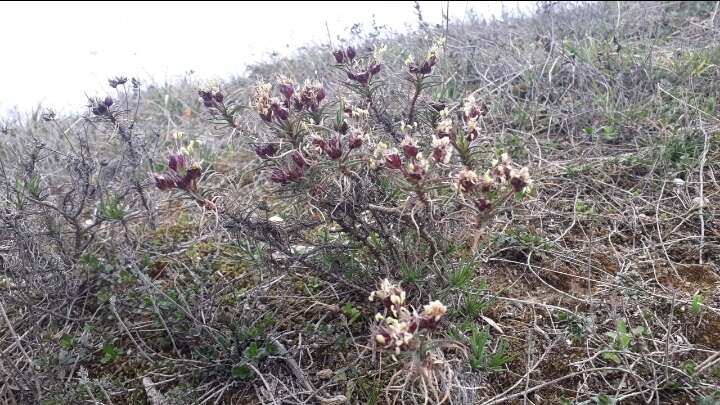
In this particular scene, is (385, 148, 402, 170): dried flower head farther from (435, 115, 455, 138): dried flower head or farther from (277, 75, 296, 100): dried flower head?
(277, 75, 296, 100): dried flower head

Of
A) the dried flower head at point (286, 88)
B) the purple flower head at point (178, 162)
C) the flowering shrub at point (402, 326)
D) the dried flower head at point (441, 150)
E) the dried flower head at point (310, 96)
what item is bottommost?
the flowering shrub at point (402, 326)

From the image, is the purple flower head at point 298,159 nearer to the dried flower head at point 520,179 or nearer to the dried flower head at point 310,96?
the dried flower head at point 310,96

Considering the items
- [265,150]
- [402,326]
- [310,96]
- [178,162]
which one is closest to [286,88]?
[310,96]

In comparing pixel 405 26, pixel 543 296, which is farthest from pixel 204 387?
pixel 405 26

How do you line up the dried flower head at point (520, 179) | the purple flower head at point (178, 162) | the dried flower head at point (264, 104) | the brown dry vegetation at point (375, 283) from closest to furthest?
1. the dried flower head at point (520, 179)
2. the purple flower head at point (178, 162)
3. the dried flower head at point (264, 104)
4. the brown dry vegetation at point (375, 283)

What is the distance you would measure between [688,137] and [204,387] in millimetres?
3036

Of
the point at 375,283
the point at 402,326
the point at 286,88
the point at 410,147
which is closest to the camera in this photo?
the point at 402,326

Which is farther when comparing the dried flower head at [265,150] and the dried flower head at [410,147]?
the dried flower head at [265,150]

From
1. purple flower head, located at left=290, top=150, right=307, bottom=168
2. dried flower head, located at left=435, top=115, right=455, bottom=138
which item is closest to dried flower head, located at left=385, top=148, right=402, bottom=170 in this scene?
dried flower head, located at left=435, top=115, right=455, bottom=138

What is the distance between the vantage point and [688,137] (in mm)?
3193

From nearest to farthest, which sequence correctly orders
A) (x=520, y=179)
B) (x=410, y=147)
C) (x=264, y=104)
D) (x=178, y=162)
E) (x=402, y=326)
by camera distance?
(x=402, y=326) < (x=520, y=179) < (x=410, y=147) < (x=178, y=162) < (x=264, y=104)

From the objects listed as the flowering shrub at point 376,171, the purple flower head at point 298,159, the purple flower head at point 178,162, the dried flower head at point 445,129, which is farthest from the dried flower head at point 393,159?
the purple flower head at point 178,162

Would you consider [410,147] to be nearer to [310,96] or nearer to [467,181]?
[467,181]

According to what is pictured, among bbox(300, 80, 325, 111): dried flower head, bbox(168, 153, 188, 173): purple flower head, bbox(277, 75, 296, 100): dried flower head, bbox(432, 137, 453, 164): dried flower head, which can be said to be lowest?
bbox(432, 137, 453, 164): dried flower head
